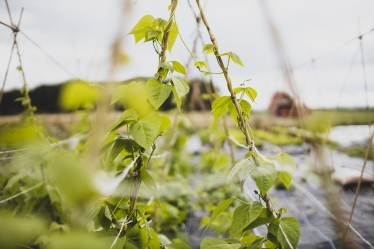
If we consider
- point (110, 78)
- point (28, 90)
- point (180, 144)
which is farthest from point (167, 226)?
point (110, 78)

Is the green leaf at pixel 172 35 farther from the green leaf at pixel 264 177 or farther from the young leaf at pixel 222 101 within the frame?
the green leaf at pixel 264 177

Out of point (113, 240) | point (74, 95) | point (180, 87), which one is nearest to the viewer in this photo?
point (74, 95)

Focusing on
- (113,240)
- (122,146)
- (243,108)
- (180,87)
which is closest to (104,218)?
(113,240)

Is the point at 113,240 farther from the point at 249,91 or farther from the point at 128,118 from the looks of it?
the point at 249,91

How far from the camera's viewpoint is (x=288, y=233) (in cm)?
73

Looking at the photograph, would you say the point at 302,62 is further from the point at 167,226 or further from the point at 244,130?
the point at 167,226

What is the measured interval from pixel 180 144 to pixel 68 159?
2.97 meters

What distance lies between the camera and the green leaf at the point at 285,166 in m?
0.73

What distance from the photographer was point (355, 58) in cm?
106

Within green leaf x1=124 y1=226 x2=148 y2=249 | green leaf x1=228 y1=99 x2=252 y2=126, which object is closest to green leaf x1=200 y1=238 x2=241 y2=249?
green leaf x1=124 y1=226 x2=148 y2=249

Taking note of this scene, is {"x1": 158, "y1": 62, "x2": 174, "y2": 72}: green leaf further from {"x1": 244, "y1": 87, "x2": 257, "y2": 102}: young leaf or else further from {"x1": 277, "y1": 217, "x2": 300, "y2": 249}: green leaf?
{"x1": 277, "y1": 217, "x2": 300, "y2": 249}: green leaf

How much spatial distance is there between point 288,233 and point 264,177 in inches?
8.5

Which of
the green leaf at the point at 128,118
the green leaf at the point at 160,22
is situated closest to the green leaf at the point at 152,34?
the green leaf at the point at 160,22

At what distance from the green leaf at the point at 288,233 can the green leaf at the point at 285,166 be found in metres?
0.12
